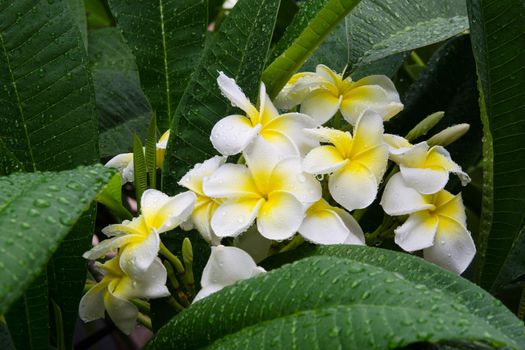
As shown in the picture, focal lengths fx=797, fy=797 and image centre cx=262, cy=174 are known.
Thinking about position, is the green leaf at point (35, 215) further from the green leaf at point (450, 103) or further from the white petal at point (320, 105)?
the green leaf at point (450, 103)

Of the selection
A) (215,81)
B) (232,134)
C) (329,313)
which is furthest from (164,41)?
(329,313)

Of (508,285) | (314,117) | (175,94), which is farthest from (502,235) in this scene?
(175,94)

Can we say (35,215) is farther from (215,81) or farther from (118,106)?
(118,106)

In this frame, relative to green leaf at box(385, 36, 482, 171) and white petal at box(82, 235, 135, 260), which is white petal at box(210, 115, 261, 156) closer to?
white petal at box(82, 235, 135, 260)

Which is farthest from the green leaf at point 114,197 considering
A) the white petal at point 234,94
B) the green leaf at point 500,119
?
the green leaf at point 500,119

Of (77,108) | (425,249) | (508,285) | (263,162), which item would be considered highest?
(77,108)

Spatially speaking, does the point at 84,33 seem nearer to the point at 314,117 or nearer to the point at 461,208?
the point at 314,117

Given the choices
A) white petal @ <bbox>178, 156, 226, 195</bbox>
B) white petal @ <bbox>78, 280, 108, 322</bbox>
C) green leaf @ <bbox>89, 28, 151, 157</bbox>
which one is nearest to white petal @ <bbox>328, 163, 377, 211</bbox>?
white petal @ <bbox>178, 156, 226, 195</bbox>
